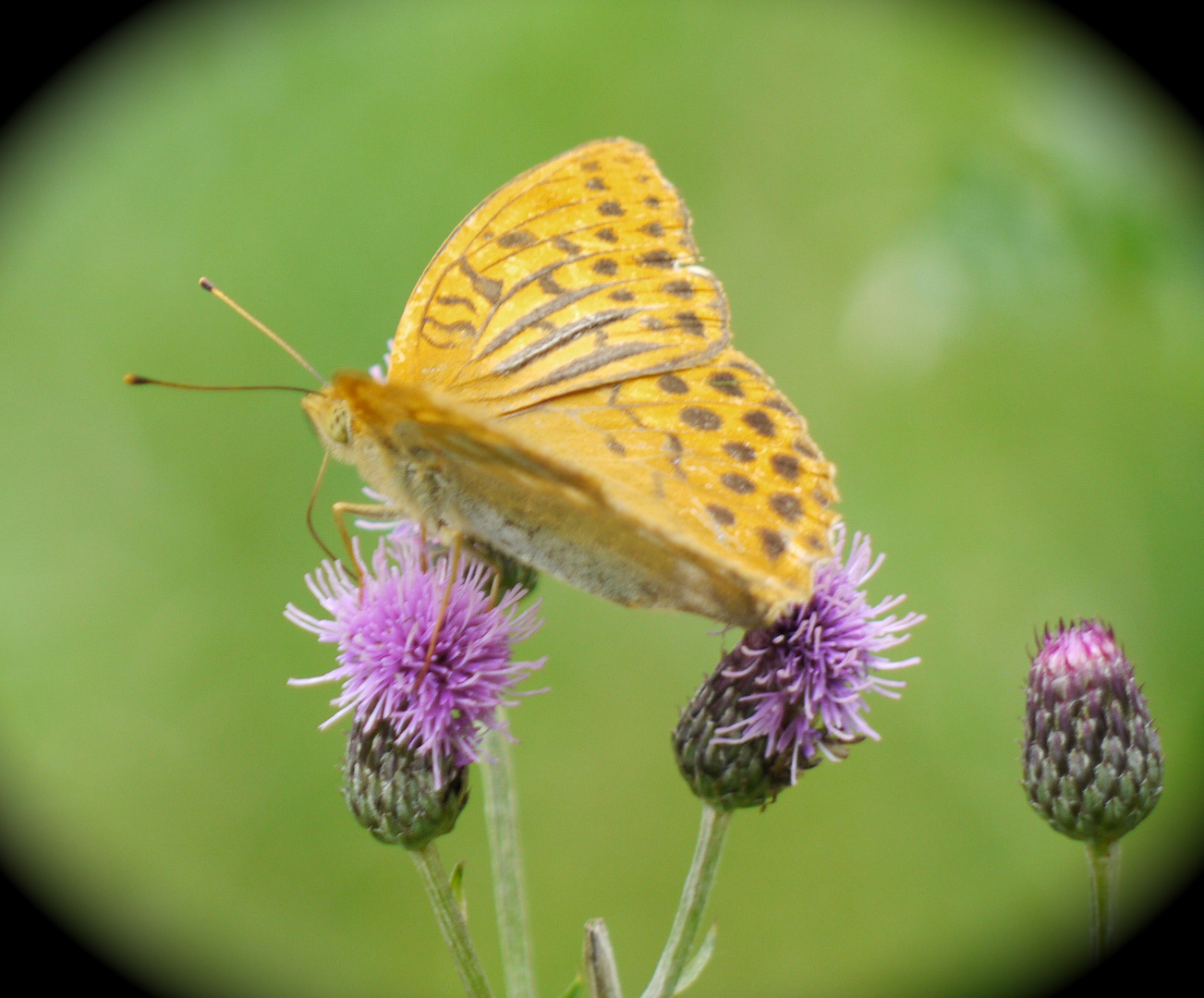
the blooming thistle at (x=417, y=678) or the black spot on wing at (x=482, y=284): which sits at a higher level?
the black spot on wing at (x=482, y=284)

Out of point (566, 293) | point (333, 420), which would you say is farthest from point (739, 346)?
point (333, 420)

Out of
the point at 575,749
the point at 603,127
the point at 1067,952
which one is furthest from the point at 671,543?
the point at 603,127

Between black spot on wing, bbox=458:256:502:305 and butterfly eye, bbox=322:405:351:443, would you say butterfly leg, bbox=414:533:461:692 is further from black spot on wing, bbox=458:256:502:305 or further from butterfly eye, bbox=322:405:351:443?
black spot on wing, bbox=458:256:502:305

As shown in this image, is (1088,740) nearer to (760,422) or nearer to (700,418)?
(760,422)

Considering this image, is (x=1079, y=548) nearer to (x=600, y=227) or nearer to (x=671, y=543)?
(x=600, y=227)

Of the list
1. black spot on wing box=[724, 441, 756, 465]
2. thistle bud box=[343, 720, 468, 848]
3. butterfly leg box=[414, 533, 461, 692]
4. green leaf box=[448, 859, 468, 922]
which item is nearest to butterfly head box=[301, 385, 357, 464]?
butterfly leg box=[414, 533, 461, 692]

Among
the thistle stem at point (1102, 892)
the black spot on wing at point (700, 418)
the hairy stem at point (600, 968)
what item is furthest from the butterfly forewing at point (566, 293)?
the thistle stem at point (1102, 892)

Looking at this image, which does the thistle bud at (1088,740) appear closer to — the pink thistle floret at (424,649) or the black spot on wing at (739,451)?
the black spot on wing at (739,451)
